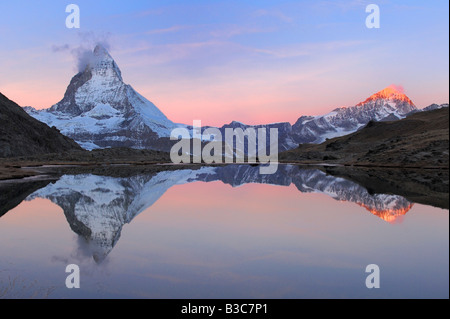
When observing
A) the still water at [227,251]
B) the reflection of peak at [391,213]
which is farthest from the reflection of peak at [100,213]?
the reflection of peak at [391,213]

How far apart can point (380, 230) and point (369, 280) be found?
854 cm

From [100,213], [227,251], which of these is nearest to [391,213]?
[227,251]

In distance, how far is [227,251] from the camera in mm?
16234

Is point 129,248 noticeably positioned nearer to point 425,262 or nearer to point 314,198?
point 425,262

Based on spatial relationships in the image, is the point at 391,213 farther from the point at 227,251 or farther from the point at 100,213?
the point at 100,213

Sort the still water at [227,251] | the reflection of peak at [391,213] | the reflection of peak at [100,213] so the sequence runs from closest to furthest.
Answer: the still water at [227,251] < the reflection of peak at [100,213] < the reflection of peak at [391,213]

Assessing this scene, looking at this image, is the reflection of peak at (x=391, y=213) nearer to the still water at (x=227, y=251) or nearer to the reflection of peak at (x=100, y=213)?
the still water at (x=227, y=251)

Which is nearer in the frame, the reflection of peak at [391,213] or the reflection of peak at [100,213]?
the reflection of peak at [100,213]

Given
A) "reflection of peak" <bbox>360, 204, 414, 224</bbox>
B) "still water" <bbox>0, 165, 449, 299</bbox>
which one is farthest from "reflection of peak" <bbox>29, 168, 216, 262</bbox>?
"reflection of peak" <bbox>360, 204, 414, 224</bbox>

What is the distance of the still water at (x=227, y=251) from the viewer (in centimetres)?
1190

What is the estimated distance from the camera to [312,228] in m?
21.1

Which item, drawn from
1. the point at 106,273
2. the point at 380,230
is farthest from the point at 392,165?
the point at 106,273
